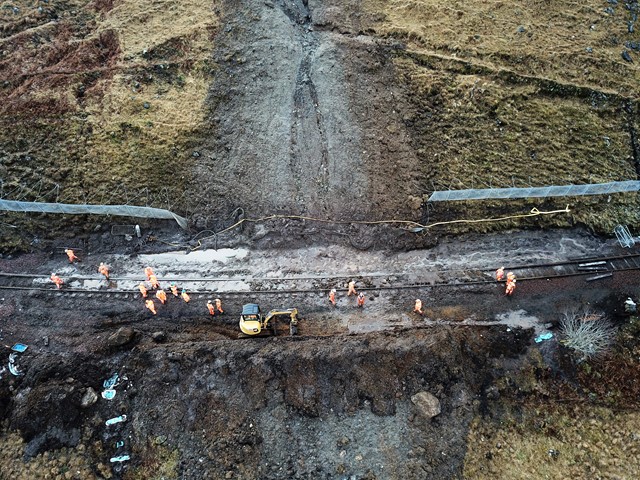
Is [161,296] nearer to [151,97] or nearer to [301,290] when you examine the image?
[301,290]

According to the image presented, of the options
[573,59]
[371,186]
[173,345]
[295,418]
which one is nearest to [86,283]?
[173,345]

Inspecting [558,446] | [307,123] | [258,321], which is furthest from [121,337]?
[558,446]

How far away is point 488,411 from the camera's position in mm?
13102

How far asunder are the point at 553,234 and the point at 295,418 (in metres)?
11.9

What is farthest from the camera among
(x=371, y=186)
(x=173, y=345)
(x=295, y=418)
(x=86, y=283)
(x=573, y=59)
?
(x=573, y=59)

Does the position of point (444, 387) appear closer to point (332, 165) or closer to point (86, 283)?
point (332, 165)

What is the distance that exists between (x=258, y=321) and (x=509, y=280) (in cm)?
837

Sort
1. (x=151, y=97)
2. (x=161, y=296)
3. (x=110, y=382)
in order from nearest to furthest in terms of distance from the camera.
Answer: (x=110, y=382), (x=161, y=296), (x=151, y=97)

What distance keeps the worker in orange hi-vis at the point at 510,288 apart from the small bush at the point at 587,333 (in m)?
1.73

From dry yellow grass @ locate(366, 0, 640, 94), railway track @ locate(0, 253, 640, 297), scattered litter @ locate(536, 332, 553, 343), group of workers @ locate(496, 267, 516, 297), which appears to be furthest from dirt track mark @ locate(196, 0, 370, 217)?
scattered litter @ locate(536, 332, 553, 343)

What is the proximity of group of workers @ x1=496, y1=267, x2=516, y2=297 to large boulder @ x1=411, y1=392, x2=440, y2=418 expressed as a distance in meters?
4.87

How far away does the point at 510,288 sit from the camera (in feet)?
50.7

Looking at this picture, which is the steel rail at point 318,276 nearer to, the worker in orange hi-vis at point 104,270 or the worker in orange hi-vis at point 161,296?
the worker in orange hi-vis at point 104,270

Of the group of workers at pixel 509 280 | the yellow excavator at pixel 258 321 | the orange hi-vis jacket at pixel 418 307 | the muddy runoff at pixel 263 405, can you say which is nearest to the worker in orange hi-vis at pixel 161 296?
the muddy runoff at pixel 263 405
